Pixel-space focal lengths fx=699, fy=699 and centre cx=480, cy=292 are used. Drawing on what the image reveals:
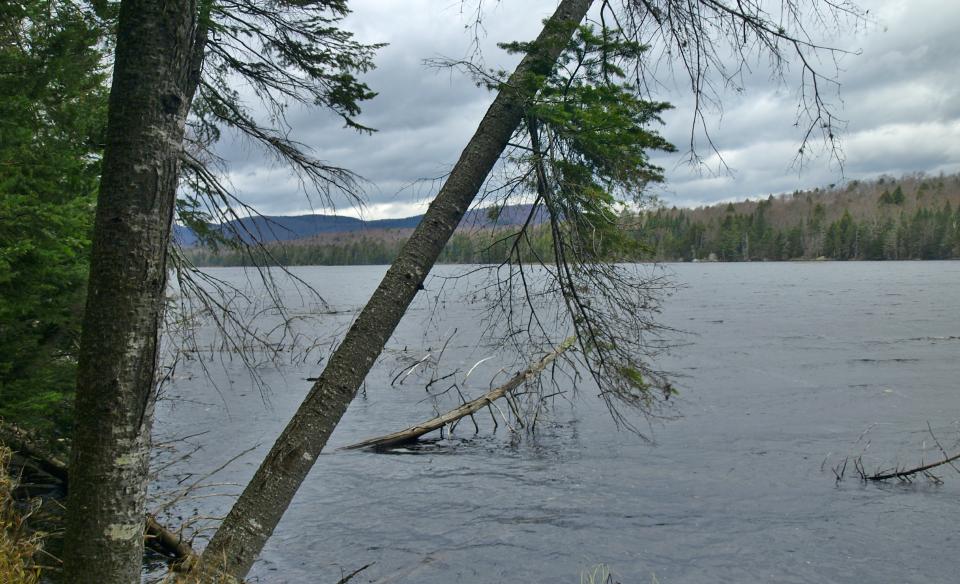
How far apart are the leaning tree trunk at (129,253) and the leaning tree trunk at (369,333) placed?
1100 mm

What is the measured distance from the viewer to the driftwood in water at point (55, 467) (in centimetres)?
637

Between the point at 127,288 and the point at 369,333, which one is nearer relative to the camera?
the point at 127,288

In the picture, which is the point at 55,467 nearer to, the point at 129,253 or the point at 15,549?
the point at 15,549

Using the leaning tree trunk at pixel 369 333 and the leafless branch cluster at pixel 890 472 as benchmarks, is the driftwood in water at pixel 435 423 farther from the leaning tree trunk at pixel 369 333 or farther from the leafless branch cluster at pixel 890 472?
the leaning tree trunk at pixel 369 333

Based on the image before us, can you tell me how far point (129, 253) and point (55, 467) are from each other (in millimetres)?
5740

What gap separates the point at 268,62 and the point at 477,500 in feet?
21.7

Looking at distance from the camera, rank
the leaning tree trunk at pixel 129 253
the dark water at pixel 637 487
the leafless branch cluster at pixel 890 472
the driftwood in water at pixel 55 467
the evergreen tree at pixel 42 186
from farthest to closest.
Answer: the leafless branch cluster at pixel 890 472 → the dark water at pixel 637 487 → the driftwood in water at pixel 55 467 → the evergreen tree at pixel 42 186 → the leaning tree trunk at pixel 129 253

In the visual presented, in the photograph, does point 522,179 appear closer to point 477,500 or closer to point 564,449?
point 477,500

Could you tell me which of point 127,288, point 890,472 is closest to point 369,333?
point 127,288

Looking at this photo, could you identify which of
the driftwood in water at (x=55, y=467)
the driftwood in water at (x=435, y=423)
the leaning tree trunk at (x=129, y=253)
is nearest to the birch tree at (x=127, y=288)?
the leaning tree trunk at (x=129, y=253)

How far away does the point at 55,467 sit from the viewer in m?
7.65

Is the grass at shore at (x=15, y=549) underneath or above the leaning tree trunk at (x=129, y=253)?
underneath

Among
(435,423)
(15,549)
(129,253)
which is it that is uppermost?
(129,253)

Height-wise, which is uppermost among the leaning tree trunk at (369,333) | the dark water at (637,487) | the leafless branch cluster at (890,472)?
the leaning tree trunk at (369,333)
